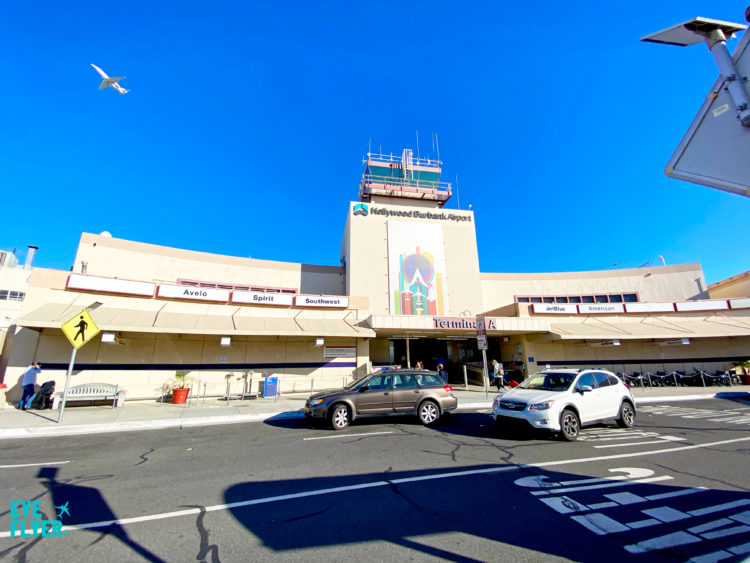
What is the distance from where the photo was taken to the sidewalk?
31.6 ft

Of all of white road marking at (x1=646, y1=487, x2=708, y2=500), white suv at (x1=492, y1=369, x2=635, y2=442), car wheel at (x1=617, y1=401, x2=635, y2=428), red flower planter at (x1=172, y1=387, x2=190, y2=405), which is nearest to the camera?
white road marking at (x1=646, y1=487, x2=708, y2=500)

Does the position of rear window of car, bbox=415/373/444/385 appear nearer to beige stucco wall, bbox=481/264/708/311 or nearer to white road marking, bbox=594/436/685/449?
white road marking, bbox=594/436/685/449

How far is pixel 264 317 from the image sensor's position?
17.4 metres

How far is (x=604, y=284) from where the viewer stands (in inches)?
1064

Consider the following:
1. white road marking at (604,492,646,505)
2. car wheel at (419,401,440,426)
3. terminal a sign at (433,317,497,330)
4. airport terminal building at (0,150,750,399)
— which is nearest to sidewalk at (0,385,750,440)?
airport terminal building at (0,150,750,399)

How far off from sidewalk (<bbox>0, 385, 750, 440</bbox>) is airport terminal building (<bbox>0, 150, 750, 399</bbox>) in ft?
6.29

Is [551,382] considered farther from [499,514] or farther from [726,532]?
[499,514]

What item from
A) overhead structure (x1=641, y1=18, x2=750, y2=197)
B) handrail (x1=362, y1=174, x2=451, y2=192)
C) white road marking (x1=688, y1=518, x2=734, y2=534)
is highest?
handrail (x1=362, y1=174, x2=451, y2=192)

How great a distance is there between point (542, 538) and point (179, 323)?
15.8 m

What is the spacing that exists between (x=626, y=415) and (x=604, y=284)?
2173 cm

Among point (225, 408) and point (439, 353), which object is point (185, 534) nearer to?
point (225, 408)

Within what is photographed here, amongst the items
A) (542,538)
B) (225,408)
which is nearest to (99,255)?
(225,408)

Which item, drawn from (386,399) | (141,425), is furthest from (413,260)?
(141,425)
